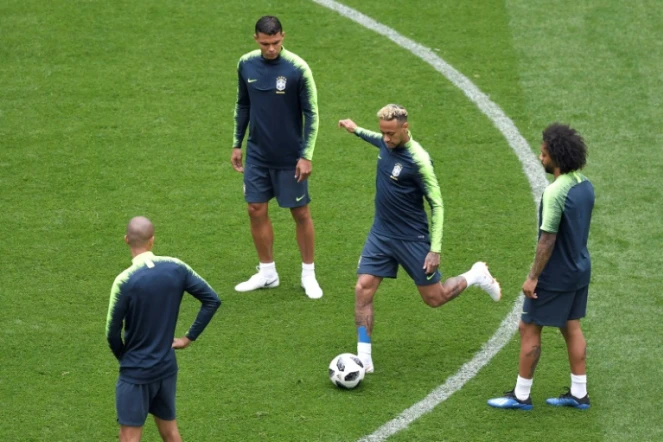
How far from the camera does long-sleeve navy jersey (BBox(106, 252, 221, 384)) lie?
24.4 feet

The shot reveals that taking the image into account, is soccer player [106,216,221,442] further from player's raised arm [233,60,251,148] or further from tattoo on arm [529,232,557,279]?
player's raised arm [233,60,251,148]

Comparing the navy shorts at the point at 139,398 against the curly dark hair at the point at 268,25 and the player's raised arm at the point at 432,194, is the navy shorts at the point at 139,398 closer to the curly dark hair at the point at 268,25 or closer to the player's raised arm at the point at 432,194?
the player's raised arm at the point at 432,194

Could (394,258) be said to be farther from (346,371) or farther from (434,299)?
(346,371)

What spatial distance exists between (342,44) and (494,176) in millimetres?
3326

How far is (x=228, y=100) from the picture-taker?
14055 millimetres

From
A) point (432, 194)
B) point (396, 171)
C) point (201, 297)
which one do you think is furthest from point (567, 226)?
point (201, 297)

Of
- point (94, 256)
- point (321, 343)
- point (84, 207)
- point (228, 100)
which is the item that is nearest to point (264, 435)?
point (321, 343)

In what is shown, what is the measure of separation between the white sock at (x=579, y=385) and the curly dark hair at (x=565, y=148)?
5.25 feet

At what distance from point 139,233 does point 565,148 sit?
3.06 m

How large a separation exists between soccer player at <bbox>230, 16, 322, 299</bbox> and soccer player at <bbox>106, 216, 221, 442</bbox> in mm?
2979

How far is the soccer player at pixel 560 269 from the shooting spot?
8496 mm

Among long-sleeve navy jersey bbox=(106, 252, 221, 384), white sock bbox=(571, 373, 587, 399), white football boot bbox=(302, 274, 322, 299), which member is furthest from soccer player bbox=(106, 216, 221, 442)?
white football boot bbox=(302, 274, 322, 299)

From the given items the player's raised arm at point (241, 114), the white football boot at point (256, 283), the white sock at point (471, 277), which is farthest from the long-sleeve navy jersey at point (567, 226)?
the player's raised arm at point (241, 114)

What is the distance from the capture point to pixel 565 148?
8477 mm
